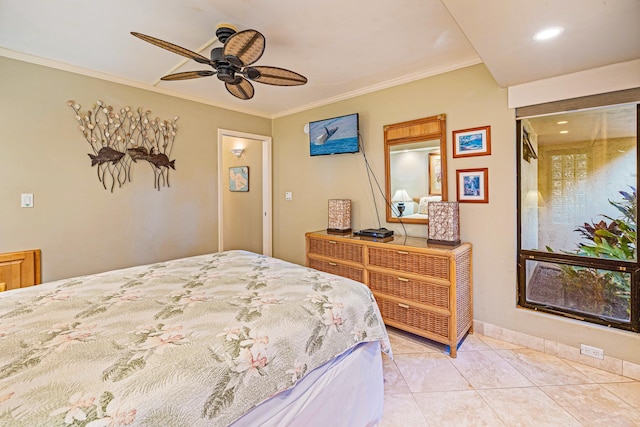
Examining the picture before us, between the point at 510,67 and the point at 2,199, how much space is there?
13.2 feet

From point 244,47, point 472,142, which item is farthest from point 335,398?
point 472,142

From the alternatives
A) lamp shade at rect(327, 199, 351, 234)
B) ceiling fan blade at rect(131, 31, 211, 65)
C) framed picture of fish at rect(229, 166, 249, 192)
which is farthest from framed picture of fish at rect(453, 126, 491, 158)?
framed picture of fish at rect(229, 166, 249, 192)

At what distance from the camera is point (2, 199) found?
229cm

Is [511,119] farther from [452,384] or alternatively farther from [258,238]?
[258,238]

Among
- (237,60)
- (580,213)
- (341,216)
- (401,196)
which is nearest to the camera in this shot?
(237,60)

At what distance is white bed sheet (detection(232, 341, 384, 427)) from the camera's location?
1.04 m

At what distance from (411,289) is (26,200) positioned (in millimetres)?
3332

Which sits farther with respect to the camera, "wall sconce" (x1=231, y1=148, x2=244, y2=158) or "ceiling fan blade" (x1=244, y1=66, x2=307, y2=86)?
"wall sconce" (x1=231, y1=148, x2=244, y2=158)

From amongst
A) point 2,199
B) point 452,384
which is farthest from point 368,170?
point 2,199

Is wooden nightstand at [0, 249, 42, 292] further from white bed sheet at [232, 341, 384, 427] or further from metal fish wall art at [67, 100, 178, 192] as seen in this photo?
white bed sheet at [232, 341, 384, 427]

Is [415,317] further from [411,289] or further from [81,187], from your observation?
[81,187]

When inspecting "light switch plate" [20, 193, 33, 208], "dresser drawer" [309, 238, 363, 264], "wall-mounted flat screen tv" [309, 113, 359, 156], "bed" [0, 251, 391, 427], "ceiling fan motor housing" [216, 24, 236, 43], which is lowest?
"bed" [0, 251, 391, 427]

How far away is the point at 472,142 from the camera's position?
2.50m

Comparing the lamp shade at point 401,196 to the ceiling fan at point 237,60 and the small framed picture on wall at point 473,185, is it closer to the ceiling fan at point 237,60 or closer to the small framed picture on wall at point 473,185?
the small framed picture on wall at point 473,185
